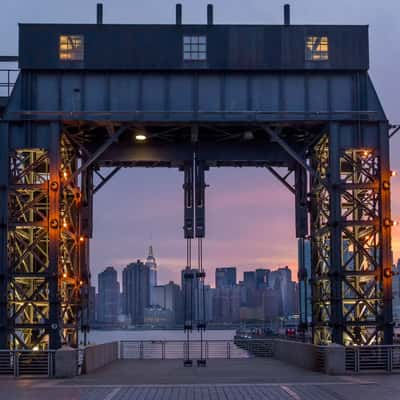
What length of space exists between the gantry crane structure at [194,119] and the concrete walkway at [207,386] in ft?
15.1

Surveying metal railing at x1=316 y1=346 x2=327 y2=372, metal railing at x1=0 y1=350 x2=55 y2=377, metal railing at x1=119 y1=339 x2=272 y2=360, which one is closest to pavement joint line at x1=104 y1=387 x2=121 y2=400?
metal railing at x1=0 y1=350 x2=55 y2=377

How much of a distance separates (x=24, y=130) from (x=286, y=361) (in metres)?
17.1

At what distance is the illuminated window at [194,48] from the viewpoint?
40.1m

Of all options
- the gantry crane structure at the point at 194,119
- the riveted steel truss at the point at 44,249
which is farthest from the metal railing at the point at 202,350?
the gantry crane structure at the point at 194,119

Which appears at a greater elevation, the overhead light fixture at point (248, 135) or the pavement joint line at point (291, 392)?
the overhead light fixture at point (248, 135)

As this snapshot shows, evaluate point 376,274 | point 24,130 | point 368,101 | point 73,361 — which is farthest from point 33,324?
point 368,101

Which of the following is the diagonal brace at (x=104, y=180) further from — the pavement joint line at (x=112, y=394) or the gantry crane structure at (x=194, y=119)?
the pavement joint line at (x=112, y=394)

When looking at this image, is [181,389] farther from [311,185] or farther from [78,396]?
[311,185]

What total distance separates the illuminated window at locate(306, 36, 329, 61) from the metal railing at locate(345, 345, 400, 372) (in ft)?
42.9

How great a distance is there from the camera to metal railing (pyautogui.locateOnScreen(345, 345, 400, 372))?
33.9 meters

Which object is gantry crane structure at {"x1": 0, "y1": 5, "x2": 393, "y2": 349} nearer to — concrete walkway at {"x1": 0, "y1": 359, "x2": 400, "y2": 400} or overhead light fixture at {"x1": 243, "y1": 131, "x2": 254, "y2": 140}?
overhead light fixture at {"x1": 243, "y1": 131, "x2": 254, "y2": 140}

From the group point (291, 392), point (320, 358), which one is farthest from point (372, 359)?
point (291, 392)

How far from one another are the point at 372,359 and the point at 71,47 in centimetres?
1862

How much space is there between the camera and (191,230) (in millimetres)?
42688
